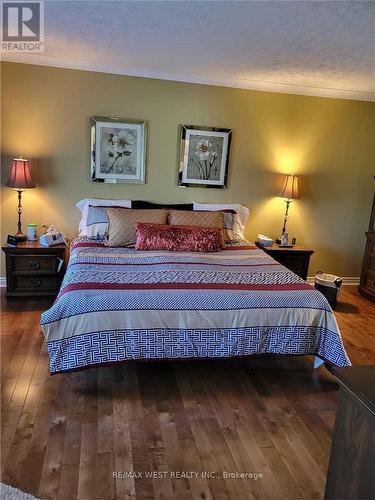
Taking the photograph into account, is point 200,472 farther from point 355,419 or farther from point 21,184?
point 21,184

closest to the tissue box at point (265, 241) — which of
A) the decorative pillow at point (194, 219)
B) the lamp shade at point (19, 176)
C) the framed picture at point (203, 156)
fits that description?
the decorative pillow at point (194, 219)

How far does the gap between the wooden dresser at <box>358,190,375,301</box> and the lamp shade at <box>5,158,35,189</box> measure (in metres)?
3.79

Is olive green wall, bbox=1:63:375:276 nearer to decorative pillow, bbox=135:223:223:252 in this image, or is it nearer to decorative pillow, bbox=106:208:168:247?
decorative pillow, bbox=106:208:168:247

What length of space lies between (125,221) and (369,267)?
2920 mm

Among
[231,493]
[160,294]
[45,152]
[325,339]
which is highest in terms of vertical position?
[45,152]

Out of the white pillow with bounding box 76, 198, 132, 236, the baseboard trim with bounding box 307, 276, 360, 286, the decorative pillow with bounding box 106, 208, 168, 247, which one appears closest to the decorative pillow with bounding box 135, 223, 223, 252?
the decorative pillow with bounding box 106, 208, 168, 247

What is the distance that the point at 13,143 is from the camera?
3932 mm

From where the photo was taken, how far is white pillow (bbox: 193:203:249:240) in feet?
14.2

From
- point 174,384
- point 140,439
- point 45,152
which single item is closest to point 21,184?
point 45,152

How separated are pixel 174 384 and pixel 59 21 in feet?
8.82

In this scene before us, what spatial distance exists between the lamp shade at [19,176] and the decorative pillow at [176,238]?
3.79 ft

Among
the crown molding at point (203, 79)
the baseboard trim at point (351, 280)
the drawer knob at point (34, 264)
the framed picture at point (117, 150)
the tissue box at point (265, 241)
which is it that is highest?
the crown molding at point (203, 79)

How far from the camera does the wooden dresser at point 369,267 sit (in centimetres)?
453

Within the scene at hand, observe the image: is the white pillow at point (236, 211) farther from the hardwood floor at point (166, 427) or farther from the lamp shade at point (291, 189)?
the hardwood floor at point (166, 427)
